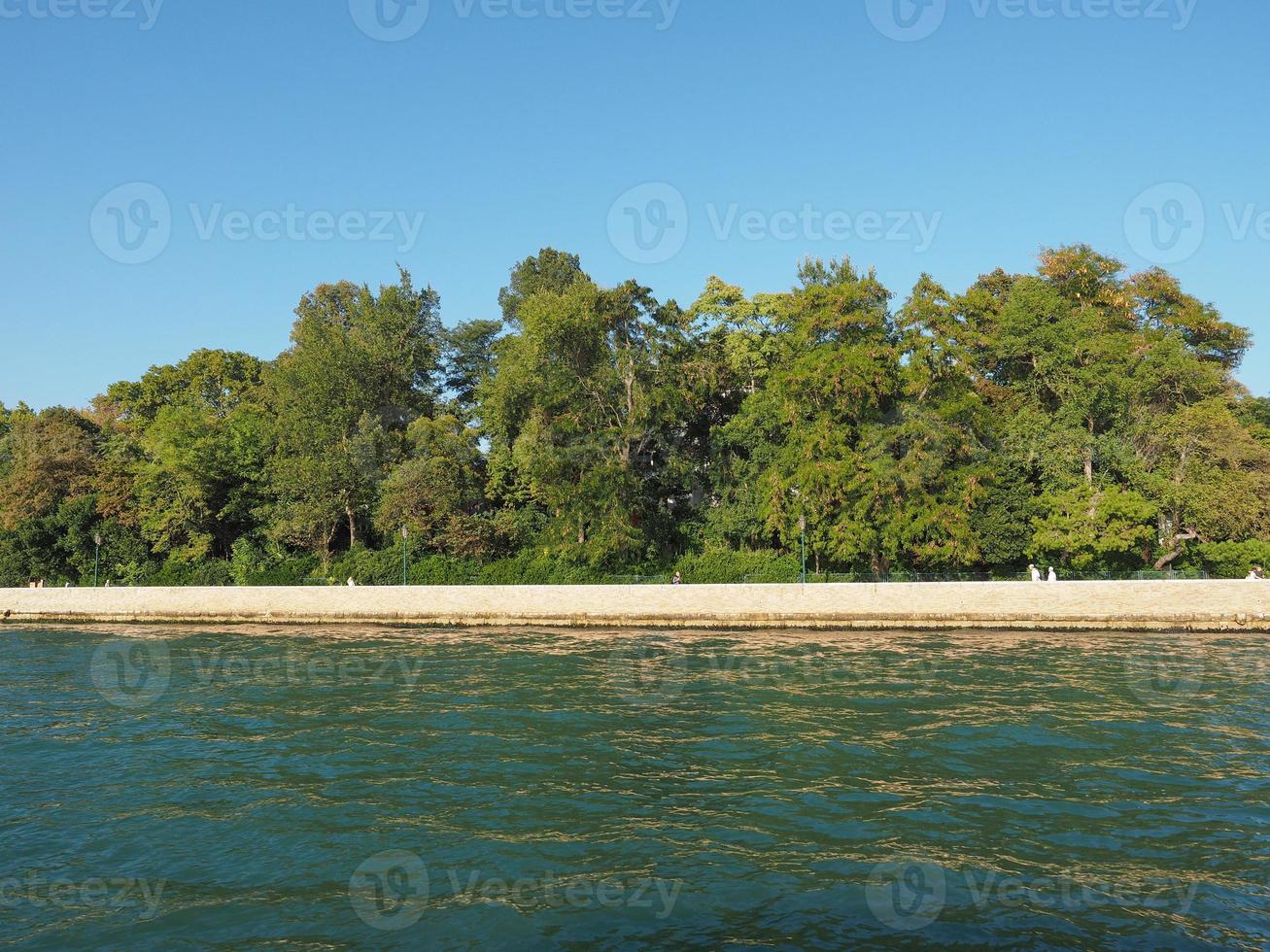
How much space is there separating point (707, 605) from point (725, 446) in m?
11.8

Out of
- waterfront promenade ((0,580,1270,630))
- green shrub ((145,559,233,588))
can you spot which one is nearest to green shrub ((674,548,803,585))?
waterfront promenade ((0,580,1270,630))

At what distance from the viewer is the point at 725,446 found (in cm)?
4078

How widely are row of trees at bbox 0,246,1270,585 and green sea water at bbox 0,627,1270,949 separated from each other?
14179mm

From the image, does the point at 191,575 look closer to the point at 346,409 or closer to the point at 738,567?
the point at 346,409

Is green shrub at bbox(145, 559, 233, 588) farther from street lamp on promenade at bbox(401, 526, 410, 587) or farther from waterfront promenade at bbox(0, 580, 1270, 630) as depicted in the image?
street lamp on promenade at bbox(401, 526, 410, 587)

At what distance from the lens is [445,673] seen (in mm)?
21344

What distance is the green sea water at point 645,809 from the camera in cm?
806

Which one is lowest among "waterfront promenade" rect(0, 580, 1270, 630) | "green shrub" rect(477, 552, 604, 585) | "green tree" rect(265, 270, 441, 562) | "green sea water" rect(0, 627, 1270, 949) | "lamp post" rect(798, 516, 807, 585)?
"green sea water" rect(0, 627, 1270, 949)

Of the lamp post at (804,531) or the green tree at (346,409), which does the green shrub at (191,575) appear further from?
the lamp post at (804,531)

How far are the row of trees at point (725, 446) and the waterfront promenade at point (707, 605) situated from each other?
159 inches

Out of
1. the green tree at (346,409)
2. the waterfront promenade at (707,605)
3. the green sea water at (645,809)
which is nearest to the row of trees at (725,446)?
the green tree at (346,409)

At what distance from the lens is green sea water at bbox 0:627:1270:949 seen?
806 centimetres

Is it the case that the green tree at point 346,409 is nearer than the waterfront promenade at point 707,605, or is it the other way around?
the waterfront promenade at point 707,605

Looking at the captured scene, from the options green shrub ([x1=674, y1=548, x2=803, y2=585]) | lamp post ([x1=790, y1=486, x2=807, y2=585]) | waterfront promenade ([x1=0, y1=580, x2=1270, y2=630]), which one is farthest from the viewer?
green shrub ([x1=674, y1=548, x2=803, y2=585])
